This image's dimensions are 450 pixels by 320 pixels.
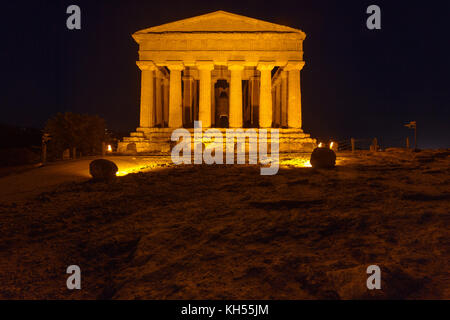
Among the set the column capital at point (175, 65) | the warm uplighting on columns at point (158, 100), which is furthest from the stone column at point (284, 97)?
the warm uplighting on columns at point (158, 100)

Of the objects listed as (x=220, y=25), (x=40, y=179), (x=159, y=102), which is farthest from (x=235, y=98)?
(x=40, y=179)

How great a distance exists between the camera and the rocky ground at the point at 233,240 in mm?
5023

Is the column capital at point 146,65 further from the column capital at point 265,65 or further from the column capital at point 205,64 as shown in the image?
the column capital at point 265,65

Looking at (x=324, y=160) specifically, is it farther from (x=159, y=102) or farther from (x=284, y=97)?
(x=159, y=102)

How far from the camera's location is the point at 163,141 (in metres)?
26.2

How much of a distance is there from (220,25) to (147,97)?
29.8 ft

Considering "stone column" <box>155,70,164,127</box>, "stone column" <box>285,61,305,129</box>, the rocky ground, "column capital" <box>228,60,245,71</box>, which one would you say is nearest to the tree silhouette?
"stone column" <box>155,70,164,127</box>

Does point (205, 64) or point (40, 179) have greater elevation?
point (205, 64)

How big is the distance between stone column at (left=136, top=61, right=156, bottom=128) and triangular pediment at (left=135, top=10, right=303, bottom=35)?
10.7ft

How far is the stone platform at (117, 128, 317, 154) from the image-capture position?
2495 cm

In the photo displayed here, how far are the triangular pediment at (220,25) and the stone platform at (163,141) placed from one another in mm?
8647

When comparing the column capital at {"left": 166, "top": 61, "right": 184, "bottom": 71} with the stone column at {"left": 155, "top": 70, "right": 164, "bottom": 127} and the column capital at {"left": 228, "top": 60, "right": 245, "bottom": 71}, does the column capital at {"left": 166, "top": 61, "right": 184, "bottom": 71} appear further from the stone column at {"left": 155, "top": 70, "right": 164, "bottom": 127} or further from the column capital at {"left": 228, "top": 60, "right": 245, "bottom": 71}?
the column capital at {"left": 228, "top": 60, "right": 245, "bottom": 71}

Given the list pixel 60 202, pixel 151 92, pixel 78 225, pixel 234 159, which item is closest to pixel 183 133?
pixel 151 92

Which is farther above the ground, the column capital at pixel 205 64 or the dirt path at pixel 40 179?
the column capital at pixel 205 64
